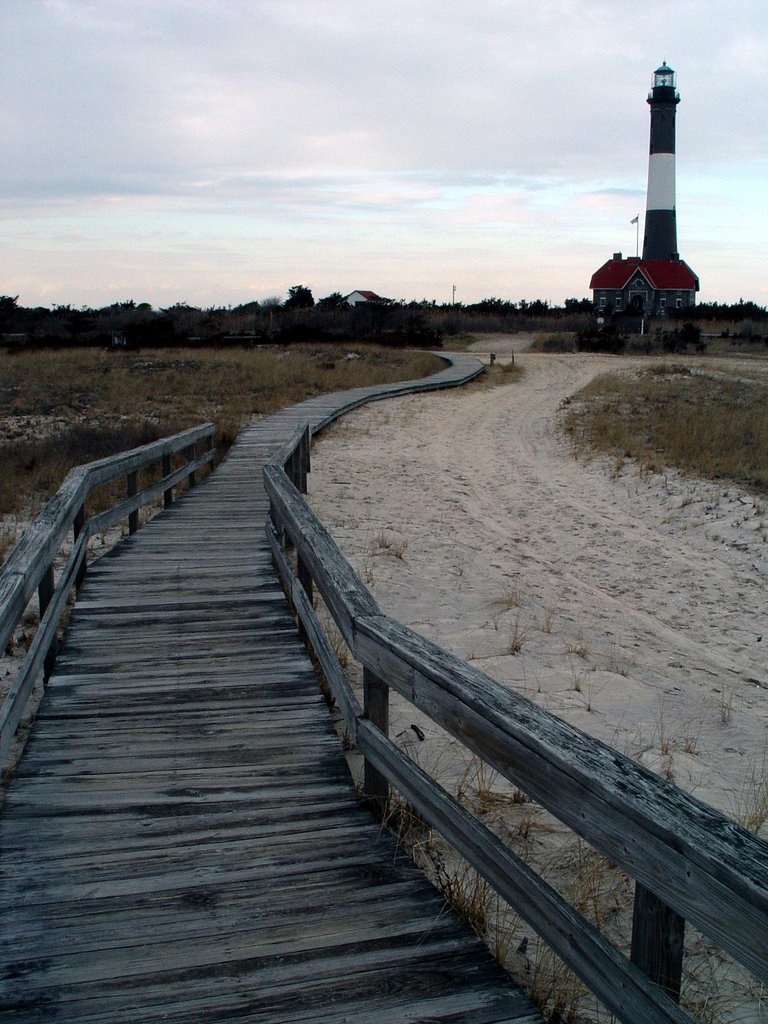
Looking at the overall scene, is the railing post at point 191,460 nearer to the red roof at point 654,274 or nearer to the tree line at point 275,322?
the tree line at point 275,322

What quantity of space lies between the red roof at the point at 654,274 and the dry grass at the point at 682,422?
37.5 m

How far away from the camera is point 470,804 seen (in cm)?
403

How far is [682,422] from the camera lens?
52.0ft

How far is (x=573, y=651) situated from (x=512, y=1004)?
13.7ft

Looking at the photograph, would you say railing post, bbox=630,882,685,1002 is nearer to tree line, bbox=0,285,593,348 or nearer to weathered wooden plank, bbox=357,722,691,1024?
weathered wooden plank, bbox=357,722,691,1024

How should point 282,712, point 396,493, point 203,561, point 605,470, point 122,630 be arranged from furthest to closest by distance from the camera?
point 605,470, point 396,493, point 203,561, point 122,630, point 282,712

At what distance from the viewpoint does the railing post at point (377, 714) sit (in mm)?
3535

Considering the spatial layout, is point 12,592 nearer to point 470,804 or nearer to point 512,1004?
point 470,804

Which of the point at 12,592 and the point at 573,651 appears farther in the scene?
the point at 573,651

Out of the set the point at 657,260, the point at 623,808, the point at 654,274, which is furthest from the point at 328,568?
the point at 657,260

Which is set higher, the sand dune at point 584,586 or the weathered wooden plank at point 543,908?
the weathered wooden plank at point 543,908

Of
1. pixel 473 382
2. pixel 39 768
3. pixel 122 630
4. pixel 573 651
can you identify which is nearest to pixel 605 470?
pixel 573 651

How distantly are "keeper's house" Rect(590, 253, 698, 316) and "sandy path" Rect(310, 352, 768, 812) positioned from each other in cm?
4731

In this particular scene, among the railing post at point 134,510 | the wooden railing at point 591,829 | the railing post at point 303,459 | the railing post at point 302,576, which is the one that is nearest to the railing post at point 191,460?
the railing post at point 303,459
